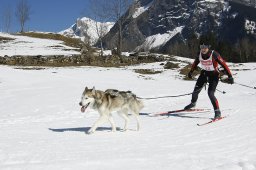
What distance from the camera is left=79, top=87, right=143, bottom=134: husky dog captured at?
8.97m

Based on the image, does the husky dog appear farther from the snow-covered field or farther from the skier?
the skier

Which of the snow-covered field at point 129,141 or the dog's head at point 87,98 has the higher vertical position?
the dog's head at point 87,98

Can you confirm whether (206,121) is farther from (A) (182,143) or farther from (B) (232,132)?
(A) (182,143)

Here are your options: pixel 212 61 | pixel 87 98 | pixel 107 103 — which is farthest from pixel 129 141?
pixel 212 61

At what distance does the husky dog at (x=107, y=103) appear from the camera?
8969 millimetres

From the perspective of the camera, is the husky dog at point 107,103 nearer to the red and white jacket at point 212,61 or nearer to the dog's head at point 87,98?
the dog's head at point 87,98

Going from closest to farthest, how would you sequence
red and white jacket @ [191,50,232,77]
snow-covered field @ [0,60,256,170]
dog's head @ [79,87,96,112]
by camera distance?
snow-covered field @ [0,60,256,170], dog's head @ [79,87,96,112], red and white jacket @ [191,50,232,77]

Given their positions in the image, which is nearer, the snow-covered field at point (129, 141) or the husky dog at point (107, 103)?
the snow-covered field at point (129, 141)

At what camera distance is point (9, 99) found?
61.3ft

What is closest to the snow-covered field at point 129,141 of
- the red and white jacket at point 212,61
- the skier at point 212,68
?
the skier at point 212,68

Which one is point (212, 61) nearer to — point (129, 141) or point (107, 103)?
point (107, 103)

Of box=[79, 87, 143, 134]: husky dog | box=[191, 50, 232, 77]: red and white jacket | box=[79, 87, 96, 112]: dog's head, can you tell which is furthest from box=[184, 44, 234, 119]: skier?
box=[79, 87, 96, 112]: dog's head

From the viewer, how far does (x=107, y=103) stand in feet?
30.2

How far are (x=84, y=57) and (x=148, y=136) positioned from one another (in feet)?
110
